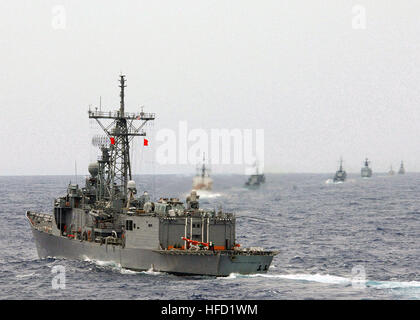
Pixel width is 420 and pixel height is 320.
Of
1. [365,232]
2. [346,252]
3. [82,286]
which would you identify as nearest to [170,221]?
[82,286]

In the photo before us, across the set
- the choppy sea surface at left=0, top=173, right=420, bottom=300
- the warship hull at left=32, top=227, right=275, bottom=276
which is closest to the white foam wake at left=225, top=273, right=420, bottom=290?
the choppy sea surface at left=0, top=173, right=420, bottom=300

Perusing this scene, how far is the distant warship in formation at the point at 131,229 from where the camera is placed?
41.9 m

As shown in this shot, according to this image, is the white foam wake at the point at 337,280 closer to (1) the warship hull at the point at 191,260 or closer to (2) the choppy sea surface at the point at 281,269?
(2) the choppy sea surface at the point at 281,269

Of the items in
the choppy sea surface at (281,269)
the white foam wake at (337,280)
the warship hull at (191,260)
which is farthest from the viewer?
the warship hull at (191,260)

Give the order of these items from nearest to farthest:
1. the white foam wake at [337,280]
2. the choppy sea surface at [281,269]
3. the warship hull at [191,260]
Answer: the choppy sea surface at [281,269] < the white foam wake at [337,280] < the warship hull at [191,260]

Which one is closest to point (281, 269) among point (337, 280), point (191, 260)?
point (337, 280)

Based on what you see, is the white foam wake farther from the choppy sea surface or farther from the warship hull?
the warship hull

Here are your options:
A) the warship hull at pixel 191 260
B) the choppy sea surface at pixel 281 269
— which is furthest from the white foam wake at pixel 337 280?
the warship hull at pixel 191 260

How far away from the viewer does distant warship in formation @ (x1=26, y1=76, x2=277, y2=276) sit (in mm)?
41938

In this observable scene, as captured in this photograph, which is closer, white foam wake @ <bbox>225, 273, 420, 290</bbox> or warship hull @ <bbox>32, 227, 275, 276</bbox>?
white foam wake @ <bbox>225, 273, 420, 290</bbox>

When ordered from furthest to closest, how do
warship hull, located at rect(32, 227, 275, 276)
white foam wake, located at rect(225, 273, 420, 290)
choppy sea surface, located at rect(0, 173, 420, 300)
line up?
warship hull, located at rect(32, 227, 275, 276), white foam wake, located at rect(225, 273, 420, 290), choppy sea surface, located at rect(0, 173, 420, 300)

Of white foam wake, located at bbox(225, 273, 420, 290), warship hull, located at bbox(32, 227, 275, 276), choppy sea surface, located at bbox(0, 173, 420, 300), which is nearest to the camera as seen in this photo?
choppy sea surface, located at bbox(0, 173, 420, 300)

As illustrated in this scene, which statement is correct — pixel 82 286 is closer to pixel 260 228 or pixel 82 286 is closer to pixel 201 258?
pixel 201 258

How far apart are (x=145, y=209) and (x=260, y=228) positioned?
112 ft
